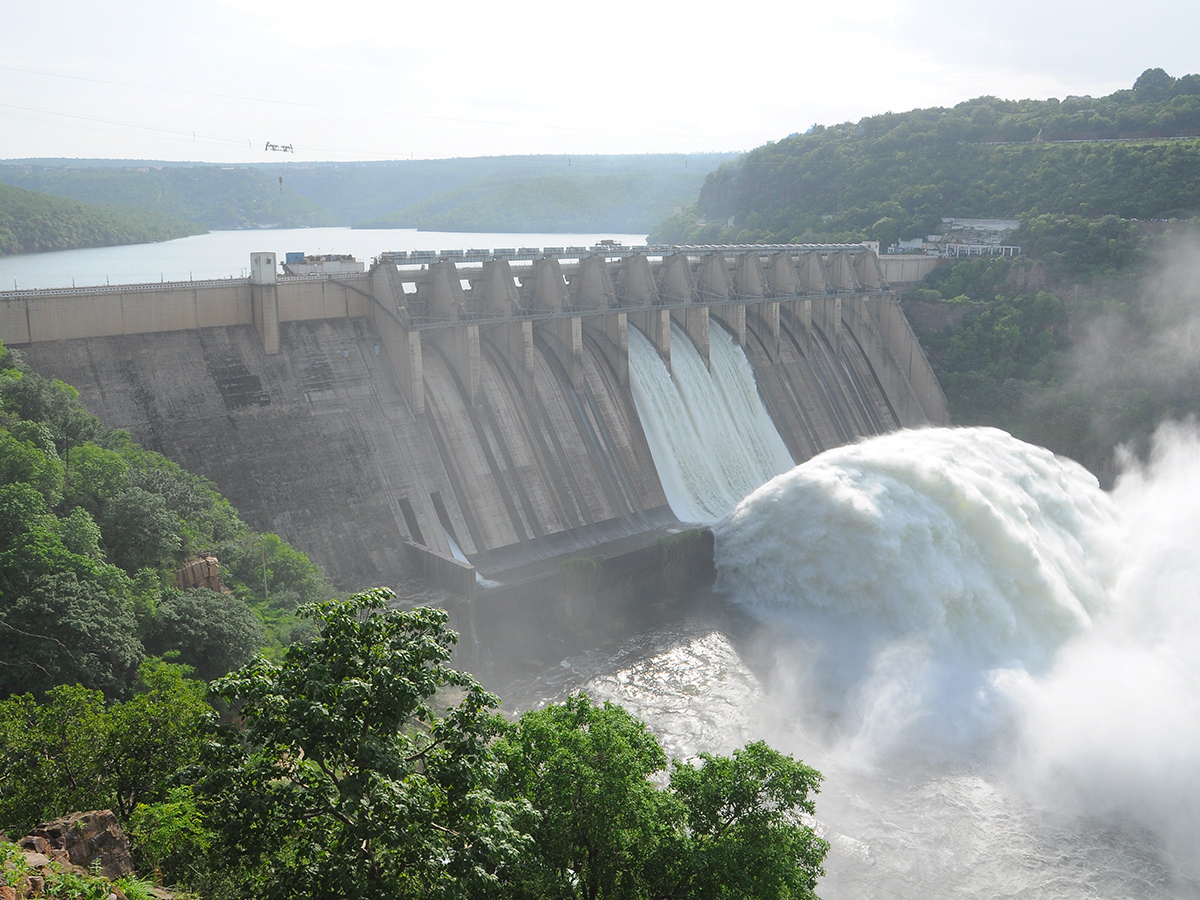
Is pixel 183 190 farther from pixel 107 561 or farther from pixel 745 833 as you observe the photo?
pixel 745 833

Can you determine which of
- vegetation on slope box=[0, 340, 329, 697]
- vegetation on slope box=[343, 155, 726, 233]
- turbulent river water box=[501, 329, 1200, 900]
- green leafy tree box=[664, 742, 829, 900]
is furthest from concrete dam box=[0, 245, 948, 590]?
vegetation on slope box=[343, 155, 726, 233]

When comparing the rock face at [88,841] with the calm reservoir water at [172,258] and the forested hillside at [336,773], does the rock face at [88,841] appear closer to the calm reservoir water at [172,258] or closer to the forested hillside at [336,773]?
the forested hillside at [336,773]

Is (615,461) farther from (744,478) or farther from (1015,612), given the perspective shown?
(1015,612)

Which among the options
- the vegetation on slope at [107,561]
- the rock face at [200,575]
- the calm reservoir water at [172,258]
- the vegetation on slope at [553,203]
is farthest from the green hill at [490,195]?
the rock face at [200,575]

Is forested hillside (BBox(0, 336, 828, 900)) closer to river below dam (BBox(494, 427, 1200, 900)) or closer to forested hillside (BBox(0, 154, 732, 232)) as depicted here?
river below dam (BBox(494, 427, 1200, 900))

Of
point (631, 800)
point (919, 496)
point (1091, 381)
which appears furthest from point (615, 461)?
point (1091, 381)

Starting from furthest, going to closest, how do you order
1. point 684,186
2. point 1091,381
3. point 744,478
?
point 684,186, point 1091,381, point 744,478

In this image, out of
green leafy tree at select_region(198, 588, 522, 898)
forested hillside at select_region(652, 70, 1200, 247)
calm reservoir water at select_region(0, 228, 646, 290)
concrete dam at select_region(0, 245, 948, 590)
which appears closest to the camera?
green leafy tree at select_region(198, 588, 522, 898)
